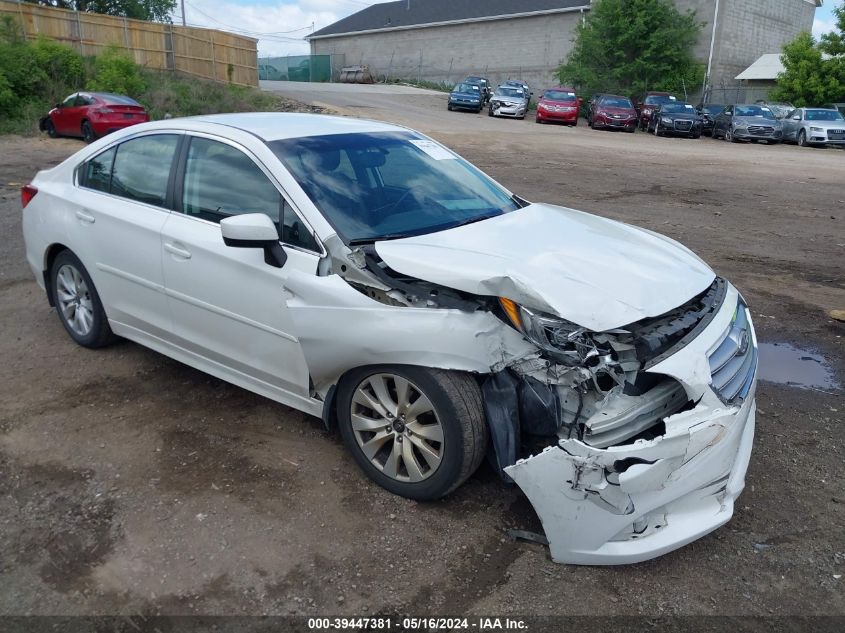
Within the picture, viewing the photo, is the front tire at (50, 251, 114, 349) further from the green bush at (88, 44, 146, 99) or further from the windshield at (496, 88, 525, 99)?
the windshield at (496, 88, 525, 99)

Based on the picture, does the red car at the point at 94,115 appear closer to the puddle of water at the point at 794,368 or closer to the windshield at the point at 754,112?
the puddle of water at the point at 794,368

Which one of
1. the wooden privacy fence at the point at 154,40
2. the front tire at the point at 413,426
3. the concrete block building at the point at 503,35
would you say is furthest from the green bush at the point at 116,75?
the concrete block building at the point at 503,35

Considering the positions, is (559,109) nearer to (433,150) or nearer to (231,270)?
(433,150)

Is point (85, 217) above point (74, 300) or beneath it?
above

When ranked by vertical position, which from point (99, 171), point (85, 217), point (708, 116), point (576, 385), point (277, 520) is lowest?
point (277, 520)

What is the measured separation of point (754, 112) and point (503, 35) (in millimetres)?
26367

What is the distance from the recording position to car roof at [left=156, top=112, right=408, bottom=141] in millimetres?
4129

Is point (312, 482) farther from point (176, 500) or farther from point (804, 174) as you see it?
point (804, 174)

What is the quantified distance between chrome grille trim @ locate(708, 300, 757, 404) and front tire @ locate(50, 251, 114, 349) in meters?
3.82

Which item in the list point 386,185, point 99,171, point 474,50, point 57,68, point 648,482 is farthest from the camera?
point 474,50

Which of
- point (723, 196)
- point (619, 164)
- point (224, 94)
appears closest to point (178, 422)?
point (723, 196)

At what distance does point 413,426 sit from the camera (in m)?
3.26

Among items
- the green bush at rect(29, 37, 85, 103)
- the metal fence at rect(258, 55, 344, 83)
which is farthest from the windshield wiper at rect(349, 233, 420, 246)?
the metal fence at rect(258, 55, 344, 83)

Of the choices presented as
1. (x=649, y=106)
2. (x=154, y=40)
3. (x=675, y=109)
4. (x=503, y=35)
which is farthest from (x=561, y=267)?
(x=503, y=35)
